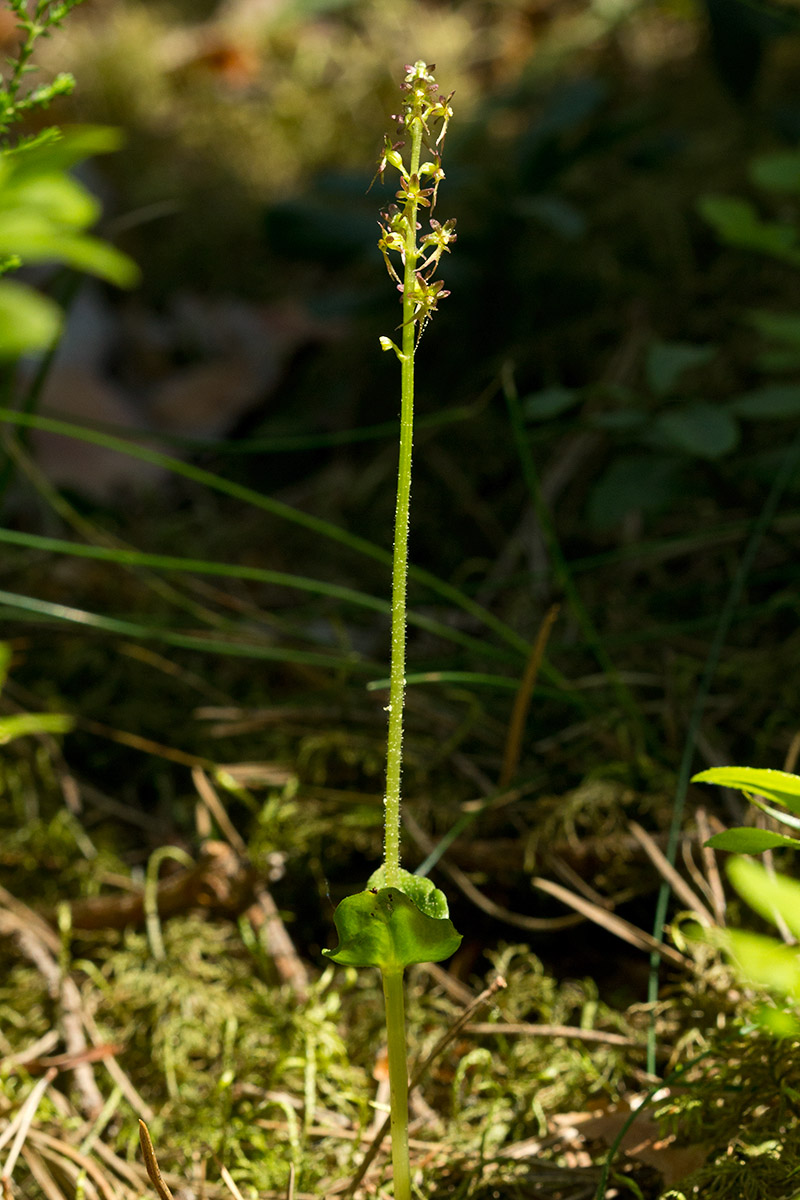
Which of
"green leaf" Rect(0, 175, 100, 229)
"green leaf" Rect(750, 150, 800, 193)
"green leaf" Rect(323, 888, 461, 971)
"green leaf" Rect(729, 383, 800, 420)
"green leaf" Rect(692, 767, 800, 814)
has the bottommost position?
"green leaf" Rect(323, 888, 461, 971)

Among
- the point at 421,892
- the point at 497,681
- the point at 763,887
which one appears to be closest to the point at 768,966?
the point at 763,887

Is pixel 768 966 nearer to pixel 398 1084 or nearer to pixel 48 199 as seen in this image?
pixel 398 1084

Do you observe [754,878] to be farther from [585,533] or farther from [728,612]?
[585,533]

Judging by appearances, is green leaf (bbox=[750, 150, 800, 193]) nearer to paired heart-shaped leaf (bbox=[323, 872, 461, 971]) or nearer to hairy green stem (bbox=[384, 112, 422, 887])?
hairy green stem (bbox=[384, 112, 422, 887])

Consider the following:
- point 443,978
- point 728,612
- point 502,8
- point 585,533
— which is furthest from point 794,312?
point 502,8

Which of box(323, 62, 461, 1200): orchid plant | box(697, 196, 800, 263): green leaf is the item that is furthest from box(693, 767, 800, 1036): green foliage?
box(697, 196, 800, 263): green leaf

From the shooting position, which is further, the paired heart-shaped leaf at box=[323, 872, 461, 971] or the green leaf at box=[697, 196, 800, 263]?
the green leaf at box=[697, 196, 800, 263]

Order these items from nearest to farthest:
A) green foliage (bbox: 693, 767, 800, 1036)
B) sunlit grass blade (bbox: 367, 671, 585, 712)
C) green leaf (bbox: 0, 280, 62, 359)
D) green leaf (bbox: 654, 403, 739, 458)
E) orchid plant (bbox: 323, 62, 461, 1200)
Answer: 1. green leaf (bbox: 0, 280, 62, 359)
2. green foliage (bbox: 693, 767, 800, 1036)
3. orchid plant (bbox: 323, 62, 461, 1200)
4. sunlit grass blade (bbox: 367, 671, 585, 712)
5. green leaf (bbox: 654, 403, 739, 458)
